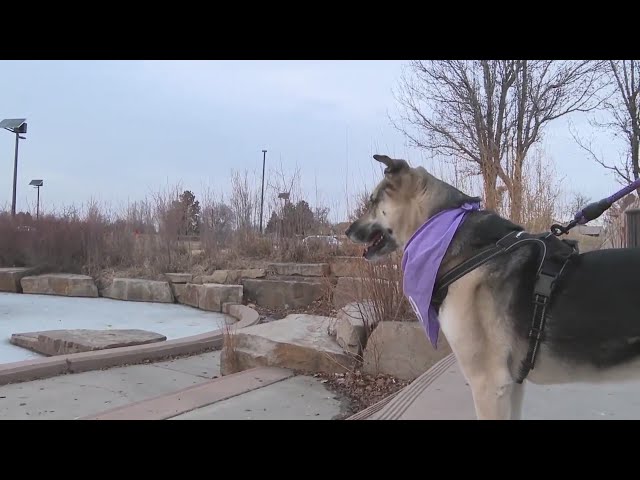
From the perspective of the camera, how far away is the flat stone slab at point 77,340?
5.50 m

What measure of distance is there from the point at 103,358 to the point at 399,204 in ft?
13.2

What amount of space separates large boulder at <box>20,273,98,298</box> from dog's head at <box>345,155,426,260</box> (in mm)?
9628

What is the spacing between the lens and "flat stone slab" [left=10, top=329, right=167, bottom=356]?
217 inches

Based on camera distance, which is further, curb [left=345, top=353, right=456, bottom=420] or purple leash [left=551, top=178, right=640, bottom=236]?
curb [left=345, top=353, right=456, bottom=420]

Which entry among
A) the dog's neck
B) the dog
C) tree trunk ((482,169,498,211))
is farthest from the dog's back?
tree trunk ((482,169,498,211))

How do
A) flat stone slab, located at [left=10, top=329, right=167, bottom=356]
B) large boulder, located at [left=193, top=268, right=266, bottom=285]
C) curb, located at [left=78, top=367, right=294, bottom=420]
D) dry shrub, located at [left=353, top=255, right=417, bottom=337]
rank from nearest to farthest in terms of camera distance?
1. curb, located at [left=78, top=367, right=294, bottom=420]
2. dry shrub, located at [left=353, top=255, right=417, bottom=337]
3. flat stone slab, located at [left=10, top=329, right=167, bottom=356]
4. large boulder, located at [left=193, top=268, right=266, bottom=285]

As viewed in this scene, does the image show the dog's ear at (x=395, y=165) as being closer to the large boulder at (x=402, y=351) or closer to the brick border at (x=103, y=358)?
the large boulder at (x=402, y=351)

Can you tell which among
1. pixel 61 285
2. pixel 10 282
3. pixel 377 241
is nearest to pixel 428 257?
pixel 377 241

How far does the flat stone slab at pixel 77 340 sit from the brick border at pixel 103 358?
0.96 ft

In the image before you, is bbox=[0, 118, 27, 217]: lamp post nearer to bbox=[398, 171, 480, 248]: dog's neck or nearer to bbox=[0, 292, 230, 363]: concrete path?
bbox=[0, 292, 230, 363]: concrete path

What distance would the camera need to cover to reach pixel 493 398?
2018 mm

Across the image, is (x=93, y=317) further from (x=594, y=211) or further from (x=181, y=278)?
(x=594, y=211)
